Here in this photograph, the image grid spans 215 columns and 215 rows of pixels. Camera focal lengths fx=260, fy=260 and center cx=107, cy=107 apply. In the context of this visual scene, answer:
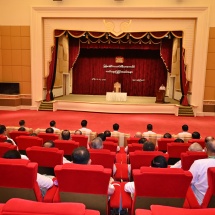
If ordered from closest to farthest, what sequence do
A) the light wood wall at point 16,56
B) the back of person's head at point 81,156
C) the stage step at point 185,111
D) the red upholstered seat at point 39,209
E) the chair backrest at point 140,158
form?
the red upholstered seat at point 39,209 → the back of person's head at point 81,156 → the chair backrest at point 140,158 → the stage step at point 185,111 → the light wood wall at point 16,56

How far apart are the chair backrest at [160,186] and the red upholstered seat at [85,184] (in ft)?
0.90

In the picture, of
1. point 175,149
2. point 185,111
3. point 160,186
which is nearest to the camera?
point 160,186

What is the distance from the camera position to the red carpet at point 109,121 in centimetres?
889

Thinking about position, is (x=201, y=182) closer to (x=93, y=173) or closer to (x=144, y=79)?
(x=93, y=173)

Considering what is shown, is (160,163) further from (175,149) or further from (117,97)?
(117,97)

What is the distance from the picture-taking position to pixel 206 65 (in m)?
11.5

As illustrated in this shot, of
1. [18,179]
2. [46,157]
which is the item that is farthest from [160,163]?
[46,157]

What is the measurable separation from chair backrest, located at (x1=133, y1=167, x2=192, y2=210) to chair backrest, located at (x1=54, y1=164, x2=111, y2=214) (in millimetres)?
275

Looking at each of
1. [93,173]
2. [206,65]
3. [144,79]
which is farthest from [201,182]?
[144,79]

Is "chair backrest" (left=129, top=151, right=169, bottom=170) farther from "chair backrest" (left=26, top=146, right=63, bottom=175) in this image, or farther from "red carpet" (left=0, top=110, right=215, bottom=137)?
"red carpet" (left=0, top=110, right=215, bottom=137)

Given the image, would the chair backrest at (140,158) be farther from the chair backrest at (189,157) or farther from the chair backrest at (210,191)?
the chair backrest at (210,191)

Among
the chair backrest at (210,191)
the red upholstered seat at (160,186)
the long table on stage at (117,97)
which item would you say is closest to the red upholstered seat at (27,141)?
the red upholstered seat at (160,186)

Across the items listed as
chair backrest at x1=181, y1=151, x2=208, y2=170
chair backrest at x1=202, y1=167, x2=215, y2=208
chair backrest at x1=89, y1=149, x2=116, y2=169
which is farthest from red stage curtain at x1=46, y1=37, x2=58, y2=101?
chair backrest at x1=202, y1=167, x2=215, y2=208

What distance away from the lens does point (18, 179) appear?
228 cm
